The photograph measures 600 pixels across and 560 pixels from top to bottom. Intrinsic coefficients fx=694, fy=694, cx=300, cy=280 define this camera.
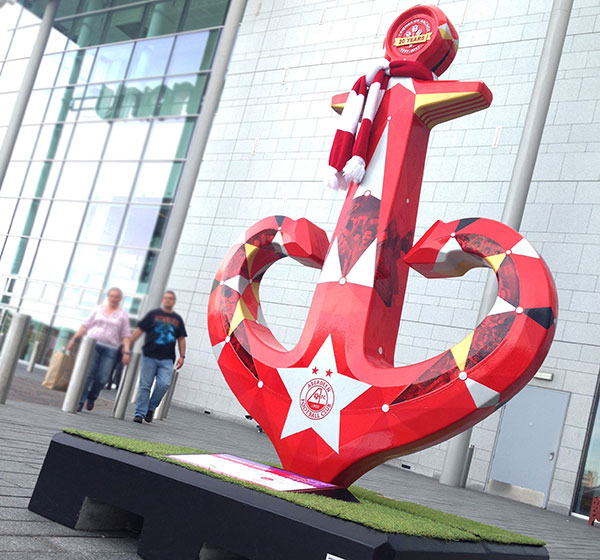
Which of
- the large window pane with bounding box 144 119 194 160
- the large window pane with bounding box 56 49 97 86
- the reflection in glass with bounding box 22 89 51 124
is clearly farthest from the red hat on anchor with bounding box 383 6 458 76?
the reflection in glass with bounding box 22 89 51 124

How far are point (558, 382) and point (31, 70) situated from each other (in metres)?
15.2

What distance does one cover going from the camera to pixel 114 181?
16781 millimetres

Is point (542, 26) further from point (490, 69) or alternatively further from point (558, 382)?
point (558, 382)

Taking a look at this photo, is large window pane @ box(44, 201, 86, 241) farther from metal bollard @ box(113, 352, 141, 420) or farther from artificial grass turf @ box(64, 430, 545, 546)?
artificial grass turf @ box(64, 430, 545, 546)

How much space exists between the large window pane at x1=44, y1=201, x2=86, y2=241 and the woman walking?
9931 millimetres

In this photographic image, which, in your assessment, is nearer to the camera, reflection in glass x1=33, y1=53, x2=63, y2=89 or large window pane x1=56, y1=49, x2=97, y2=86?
large window pane x1=56, y1=49, x2=97, y2=86

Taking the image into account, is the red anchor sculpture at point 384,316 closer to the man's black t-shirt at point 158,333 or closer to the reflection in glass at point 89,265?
the man's black t-shirt at point 158,333

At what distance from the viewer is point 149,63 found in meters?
17.5

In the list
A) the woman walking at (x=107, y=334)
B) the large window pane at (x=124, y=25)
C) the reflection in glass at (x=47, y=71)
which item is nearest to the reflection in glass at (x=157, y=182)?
the large window pane at (x=124, y=25)

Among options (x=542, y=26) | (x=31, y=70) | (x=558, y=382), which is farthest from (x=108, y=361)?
(x=31, y=70)

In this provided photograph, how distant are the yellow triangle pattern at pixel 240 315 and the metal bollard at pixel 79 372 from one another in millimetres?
4196

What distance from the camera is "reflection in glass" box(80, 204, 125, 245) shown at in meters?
16.2

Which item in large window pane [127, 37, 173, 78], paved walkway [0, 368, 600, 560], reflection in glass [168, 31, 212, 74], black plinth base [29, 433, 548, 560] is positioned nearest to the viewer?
black plinth base [29, 433, 548, 560]

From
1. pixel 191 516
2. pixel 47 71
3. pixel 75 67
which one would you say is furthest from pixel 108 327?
pixel 47 71
